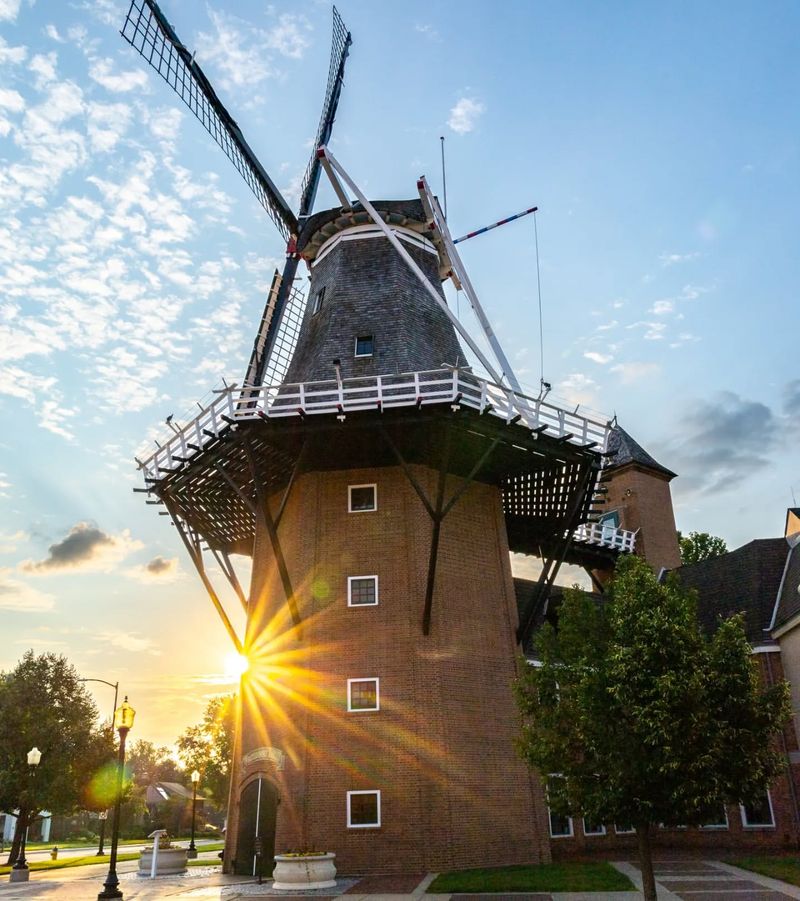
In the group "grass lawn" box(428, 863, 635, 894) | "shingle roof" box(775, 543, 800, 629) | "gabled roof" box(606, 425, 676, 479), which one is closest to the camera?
"grass lawn" box(428, 863, 635, 894)

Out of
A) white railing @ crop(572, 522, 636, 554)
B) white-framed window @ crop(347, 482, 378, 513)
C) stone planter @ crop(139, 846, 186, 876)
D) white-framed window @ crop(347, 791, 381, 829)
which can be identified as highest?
white railing @ crop(572, 522, 636, 554)

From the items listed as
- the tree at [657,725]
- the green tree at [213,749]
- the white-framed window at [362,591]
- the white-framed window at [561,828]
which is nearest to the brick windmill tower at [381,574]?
the white-framed window at [362,591]

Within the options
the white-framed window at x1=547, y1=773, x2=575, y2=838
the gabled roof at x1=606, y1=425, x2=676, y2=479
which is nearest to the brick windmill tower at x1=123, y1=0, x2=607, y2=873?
the white-framed window at x1=547, y1=773, x2=575, y2=838

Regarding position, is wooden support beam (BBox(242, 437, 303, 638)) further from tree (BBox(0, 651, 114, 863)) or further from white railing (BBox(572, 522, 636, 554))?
tree (BBox(0, 651, 114, 863))

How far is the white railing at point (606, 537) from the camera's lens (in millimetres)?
30422

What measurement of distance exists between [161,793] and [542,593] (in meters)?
72.4

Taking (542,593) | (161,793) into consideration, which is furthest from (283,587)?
(161,793)

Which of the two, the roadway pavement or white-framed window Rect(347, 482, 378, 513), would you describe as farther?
white-framed window Rect(347, 482, 378, 513)

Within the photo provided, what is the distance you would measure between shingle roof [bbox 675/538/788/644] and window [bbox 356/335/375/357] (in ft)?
48.3

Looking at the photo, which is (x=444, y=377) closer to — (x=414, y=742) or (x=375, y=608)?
(x=375, y=608)

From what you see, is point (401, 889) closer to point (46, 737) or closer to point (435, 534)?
point (435, 534)

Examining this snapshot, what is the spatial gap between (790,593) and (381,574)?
14.8 meters

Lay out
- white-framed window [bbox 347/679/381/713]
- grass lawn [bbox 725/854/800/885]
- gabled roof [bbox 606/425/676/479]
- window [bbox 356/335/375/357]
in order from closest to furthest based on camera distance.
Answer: grass lawn [bbox 725/854/800/885] → white-framed window [bbox 347/679/381/713] → window [bbox 356/335/375/357] → gabled roof [bbox 606/425/676/479]

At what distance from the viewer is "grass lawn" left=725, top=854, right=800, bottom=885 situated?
54.3 ft
